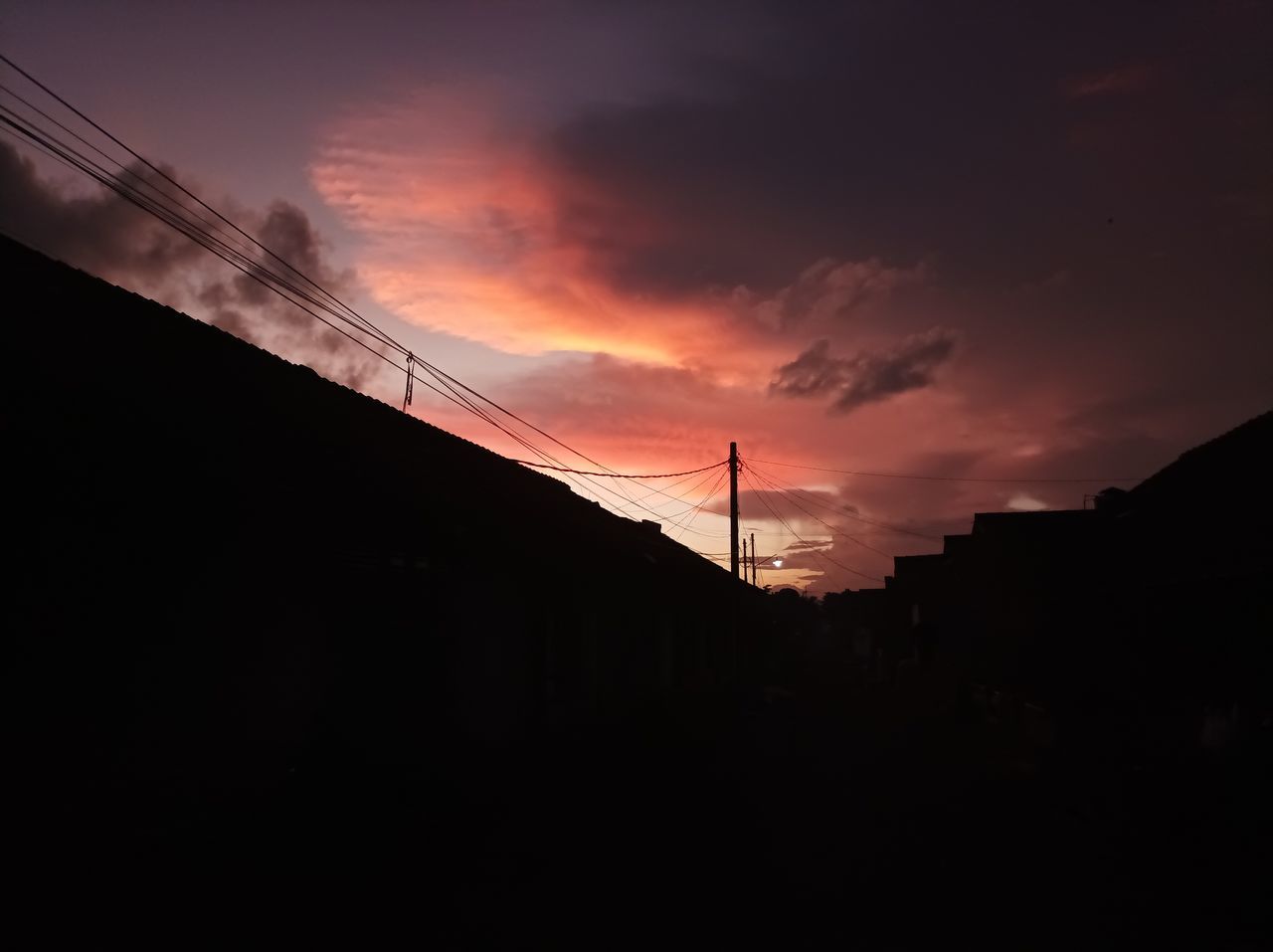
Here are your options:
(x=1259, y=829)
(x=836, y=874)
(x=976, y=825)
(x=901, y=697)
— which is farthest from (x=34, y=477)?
(x=901, y=697)

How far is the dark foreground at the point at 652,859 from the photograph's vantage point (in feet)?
18.1

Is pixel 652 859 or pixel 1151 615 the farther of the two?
pixel 1151 615

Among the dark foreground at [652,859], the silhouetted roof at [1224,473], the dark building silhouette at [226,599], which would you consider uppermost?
the silhouetted roof at [1224,473]

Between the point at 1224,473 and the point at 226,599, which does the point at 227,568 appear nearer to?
the point at 226,599

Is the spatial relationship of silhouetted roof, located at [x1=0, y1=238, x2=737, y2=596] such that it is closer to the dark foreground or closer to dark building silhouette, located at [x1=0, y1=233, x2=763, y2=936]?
dark building silhouette, located at [x1=0, y1=233, x2=763, y2=936]

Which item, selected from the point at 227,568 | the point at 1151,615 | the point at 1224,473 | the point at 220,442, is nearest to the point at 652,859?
the point at 227,568

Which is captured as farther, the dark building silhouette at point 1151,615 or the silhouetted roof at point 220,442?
the dark building silhouette at point 1151,615

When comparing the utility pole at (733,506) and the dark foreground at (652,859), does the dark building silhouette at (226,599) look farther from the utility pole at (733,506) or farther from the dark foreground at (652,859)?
the utility pole at (733,506)

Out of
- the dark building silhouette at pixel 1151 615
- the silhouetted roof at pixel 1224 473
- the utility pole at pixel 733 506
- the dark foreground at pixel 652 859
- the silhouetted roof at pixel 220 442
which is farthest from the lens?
the utility pole at pixel 733 506

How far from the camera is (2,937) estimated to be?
4816 millimetres

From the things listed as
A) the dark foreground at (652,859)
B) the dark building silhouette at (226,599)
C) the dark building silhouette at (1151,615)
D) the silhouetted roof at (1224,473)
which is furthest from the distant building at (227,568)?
the silhouetted roof at (1224,473)

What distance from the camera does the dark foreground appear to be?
5.52 m

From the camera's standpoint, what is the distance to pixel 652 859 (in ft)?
24.4

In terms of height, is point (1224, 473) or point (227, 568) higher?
point (1224, 473)
